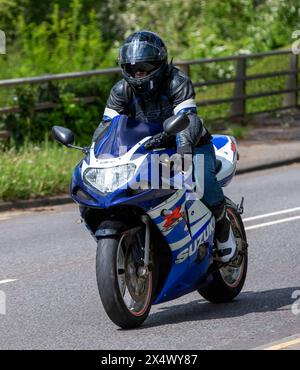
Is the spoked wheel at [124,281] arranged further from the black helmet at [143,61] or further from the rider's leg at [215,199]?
the black helmet at [143,61]

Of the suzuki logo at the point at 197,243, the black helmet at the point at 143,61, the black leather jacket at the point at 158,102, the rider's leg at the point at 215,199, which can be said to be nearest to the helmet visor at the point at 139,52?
the black helmet at the point at 143,61

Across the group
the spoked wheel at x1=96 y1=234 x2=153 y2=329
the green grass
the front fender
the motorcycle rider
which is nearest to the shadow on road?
the spoked wheel at x1=96 y1=234 x2=153 y2=329

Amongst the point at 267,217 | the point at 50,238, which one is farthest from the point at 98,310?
the point at 267,217

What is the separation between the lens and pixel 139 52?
25.8ft

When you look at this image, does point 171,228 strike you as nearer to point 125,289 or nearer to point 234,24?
point 125,289

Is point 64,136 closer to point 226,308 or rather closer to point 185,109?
point 185,109

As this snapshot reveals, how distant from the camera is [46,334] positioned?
780cm

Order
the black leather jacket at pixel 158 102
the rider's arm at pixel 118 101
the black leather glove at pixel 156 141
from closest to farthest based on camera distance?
the black leather glove at pixel 156 141
the black leather jacket at pixel 158 102
the rider's arm at pixel 118 101

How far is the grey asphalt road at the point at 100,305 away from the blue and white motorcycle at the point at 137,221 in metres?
0.27

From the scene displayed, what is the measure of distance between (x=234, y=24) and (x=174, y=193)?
20738 mm

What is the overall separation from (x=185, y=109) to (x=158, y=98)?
0.26 m

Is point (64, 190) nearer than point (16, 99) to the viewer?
Yes

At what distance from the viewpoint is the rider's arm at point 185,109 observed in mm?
7746

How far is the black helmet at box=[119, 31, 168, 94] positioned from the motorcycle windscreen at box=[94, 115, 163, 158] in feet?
0.82
